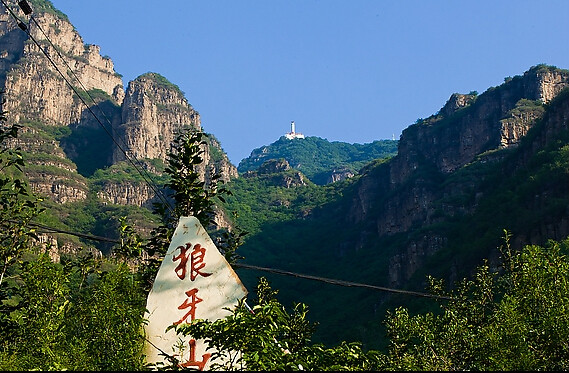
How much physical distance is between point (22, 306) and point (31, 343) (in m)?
1.26

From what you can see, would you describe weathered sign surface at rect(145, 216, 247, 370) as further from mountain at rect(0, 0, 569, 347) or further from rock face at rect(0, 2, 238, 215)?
rock face at rect(0, 2, 238, 215)

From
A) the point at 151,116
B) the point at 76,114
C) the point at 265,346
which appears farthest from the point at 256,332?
the point at 76,114

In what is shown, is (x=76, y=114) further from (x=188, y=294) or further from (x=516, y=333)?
(x=516, y=333)

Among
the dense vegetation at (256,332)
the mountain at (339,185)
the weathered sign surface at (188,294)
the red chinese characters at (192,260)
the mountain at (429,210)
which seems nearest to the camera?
the dense vegetation at (256,332)

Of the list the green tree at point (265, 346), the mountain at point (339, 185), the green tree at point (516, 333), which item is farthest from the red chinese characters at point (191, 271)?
the mountain at point (339, 185)

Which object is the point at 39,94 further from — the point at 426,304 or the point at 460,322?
the point at 460,322

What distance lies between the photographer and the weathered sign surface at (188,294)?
28.2 feet

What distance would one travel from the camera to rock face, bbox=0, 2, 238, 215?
376 feet

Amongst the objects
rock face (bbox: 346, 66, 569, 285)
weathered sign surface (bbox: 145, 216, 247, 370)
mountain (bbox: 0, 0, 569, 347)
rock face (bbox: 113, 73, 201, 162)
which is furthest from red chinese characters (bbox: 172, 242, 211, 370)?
rock face (bbox: 113, 73, 201, 162)

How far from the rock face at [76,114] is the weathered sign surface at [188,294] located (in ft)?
338

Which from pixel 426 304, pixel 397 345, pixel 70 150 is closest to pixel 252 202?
pixel 70 150

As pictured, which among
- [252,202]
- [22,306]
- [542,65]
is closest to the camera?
[22,306]

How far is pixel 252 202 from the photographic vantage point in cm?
12825

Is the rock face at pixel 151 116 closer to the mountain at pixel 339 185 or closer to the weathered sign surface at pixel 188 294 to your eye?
the mountain at pixel 339 185
